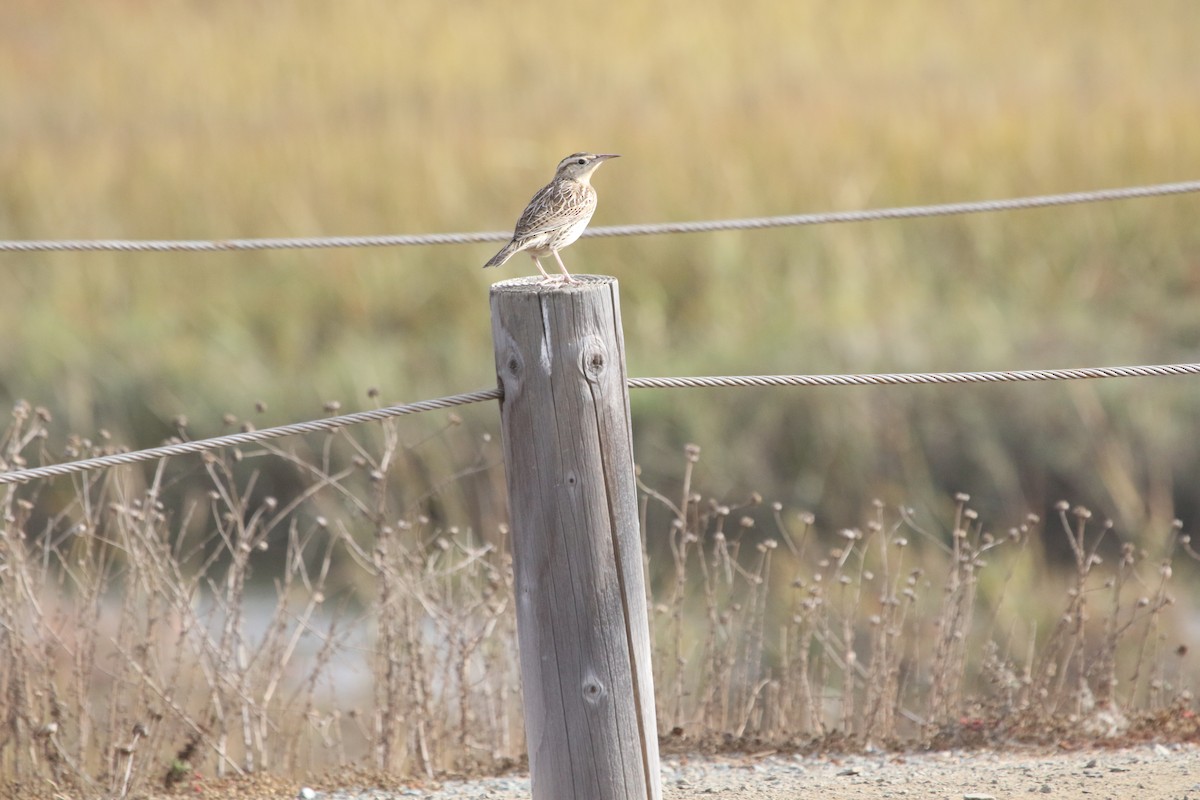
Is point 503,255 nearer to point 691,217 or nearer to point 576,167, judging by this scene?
point 576,167

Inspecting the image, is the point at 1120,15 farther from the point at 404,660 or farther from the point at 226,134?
the point at 404,660

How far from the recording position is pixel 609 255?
320 inches

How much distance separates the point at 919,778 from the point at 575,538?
1549 millimetres

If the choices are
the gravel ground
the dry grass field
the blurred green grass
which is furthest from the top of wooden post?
the blurred green grass

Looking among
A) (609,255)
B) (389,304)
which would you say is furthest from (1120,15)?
(389,304)

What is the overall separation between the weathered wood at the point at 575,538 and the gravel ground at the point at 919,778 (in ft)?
3.04

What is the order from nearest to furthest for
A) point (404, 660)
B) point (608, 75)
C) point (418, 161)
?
point (404, 660) → point (418, 161) → point (608, 75)

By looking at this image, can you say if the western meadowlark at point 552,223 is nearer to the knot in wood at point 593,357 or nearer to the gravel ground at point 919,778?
the knot in wood at point 593,357

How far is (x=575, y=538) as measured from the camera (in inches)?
106

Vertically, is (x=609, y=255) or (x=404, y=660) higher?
(x=609, y=255)

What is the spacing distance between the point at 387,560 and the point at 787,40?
28.8 feet

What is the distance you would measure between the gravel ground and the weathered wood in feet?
3.04

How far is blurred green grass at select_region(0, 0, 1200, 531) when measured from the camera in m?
6.80

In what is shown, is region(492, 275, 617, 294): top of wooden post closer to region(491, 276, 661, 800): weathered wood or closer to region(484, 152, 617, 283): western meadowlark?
region(491, 276, 661, 800): weathered wood
